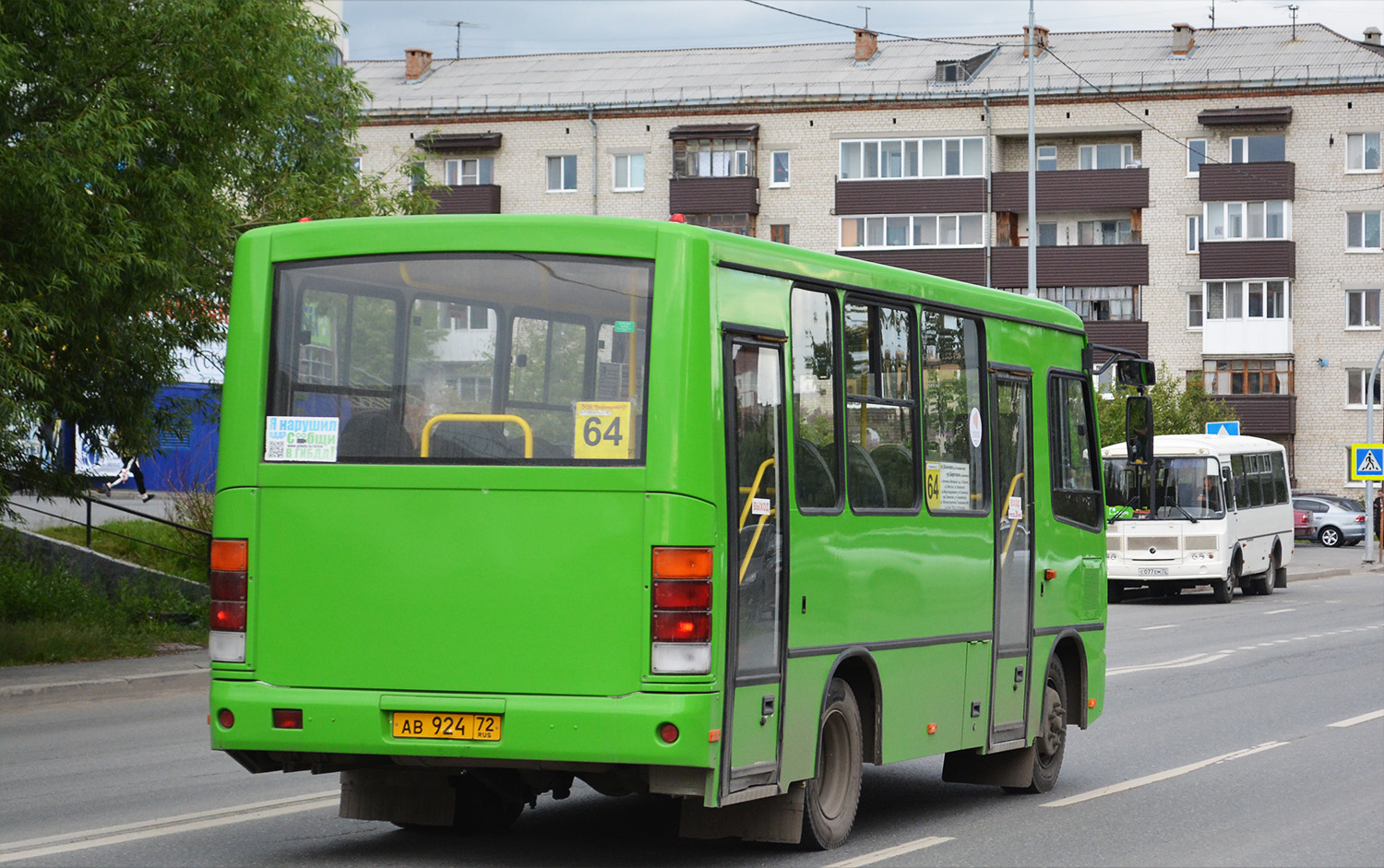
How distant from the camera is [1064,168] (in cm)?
7200

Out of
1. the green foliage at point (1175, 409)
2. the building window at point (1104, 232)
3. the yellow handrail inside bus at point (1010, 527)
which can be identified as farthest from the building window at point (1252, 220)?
the yellow handrail inside bus at point (1010, 527)

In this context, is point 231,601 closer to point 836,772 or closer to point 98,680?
point 836,772

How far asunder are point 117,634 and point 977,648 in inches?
492

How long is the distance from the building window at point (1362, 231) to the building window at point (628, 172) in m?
26.4

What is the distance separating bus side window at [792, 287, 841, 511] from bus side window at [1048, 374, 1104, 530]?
3.06 meters

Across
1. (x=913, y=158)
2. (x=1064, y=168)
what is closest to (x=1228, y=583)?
(x=1064, y=168)

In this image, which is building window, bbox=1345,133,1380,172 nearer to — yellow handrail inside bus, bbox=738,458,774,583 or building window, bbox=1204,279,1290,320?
building window, bbox=1204,279,1290,320

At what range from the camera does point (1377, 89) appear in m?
68.8

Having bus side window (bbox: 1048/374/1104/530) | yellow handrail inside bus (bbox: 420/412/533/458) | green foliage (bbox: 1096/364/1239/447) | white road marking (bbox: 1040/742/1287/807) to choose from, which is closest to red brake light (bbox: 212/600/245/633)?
yellow handrail inside bus (bbox: 420/412/533/458)

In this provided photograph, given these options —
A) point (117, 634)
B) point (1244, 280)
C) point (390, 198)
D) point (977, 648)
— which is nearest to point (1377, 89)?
point (1244, 280)

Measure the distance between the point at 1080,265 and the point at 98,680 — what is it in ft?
191

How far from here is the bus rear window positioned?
784 centimetres

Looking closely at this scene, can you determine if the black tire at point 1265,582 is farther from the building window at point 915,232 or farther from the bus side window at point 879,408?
the building window at point 915,232

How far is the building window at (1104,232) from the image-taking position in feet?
236
